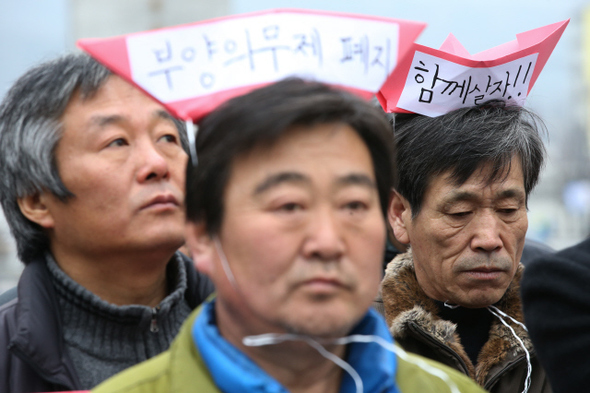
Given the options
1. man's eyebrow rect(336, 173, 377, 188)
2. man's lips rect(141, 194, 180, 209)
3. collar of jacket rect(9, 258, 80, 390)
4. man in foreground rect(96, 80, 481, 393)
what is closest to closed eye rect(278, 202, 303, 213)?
man in foreground rect(96, 80, 481, 393)

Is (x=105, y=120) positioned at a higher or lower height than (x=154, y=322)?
higher

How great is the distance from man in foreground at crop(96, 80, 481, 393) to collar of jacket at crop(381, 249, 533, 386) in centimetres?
88

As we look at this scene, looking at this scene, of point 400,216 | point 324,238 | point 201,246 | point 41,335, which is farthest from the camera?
point 400,216

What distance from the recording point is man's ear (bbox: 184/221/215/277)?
2.03m

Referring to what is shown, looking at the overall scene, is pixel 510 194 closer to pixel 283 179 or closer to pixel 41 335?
pixel 283 179

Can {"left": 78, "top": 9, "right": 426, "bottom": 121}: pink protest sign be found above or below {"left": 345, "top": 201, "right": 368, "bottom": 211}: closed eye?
above

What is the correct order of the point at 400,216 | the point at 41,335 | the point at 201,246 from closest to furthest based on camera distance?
1. the point at 201,246
2. the point at 41,335
3. the point at 400,216

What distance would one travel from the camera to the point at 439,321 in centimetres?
300

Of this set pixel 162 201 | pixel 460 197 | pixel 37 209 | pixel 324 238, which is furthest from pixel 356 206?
pixel 37 209

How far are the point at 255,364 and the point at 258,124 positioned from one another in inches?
23.7

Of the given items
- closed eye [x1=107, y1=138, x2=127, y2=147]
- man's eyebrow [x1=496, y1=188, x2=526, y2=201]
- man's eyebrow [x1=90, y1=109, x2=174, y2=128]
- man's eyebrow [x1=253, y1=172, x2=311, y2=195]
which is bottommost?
man's eyebrow [x1=496, y1=188, x2=526, y2=201]

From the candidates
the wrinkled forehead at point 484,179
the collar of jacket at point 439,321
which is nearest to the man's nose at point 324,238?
the collar of jacket at point 439,321

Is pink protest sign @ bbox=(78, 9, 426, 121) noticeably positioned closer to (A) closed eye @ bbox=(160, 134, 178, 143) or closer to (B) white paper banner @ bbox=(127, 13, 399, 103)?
(B) white paper banner @ bbox=(127, 13, 399, 103)

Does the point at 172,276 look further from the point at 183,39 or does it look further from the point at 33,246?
the point at 183,39
